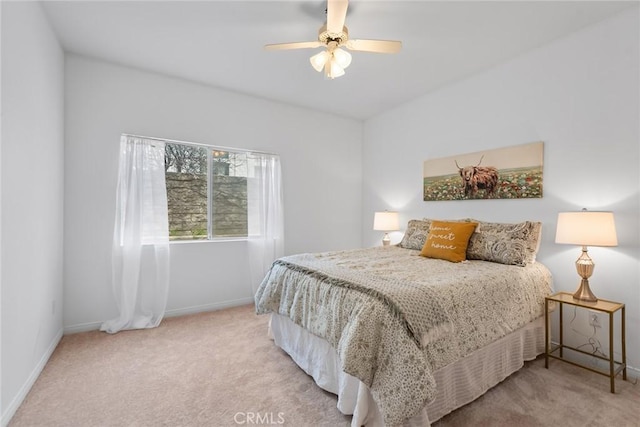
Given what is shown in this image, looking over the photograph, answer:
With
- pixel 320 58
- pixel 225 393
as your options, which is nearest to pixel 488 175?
pixel 320 58

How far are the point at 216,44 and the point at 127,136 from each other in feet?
4.25

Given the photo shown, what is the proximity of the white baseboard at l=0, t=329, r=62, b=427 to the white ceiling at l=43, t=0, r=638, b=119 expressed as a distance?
2.59 m

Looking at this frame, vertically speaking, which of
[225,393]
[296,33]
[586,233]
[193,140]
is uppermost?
[296,33]

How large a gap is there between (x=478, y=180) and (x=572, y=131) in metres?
0.85

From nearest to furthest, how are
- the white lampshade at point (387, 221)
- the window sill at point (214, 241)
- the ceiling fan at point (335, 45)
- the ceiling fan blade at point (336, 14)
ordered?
the ceiling fan blade at point (336, 14) → the ceiling fan at point (335, 45) → the window sill at point (214, 241) → the white lampshade at point (387, 221)

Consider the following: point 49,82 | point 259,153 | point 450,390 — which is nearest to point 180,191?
point 259,153

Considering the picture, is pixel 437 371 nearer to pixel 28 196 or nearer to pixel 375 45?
pixel 375 45

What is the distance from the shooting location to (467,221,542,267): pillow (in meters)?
2.36

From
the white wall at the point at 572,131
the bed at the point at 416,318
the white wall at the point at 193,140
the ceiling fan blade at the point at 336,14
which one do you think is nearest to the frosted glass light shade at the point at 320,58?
the ceiling fan blade at the point at 336,14

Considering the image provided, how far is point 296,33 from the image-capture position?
7.89ft

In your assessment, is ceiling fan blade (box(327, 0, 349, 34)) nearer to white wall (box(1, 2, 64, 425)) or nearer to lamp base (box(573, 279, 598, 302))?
white wall (box(1, 2, 64, 425))

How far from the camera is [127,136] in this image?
2906 millimetres

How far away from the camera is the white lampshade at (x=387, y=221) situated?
3.83m

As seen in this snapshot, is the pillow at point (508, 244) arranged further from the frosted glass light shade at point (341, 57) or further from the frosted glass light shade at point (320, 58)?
the frosted glass light shade at point (320, 58)
